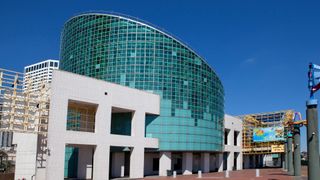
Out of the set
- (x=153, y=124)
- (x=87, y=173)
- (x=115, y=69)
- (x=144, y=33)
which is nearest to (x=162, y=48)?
(x=144, y=33)

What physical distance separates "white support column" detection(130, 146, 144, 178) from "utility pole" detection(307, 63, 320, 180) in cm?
3343

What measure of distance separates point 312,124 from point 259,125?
79.1 meters

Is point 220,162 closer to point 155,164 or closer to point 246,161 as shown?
point 155,164

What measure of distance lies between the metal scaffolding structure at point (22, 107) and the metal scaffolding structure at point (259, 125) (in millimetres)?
62095

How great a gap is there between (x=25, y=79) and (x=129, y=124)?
17.3 m

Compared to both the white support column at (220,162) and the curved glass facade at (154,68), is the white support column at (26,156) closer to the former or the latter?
the curved glass facade at (154,68)

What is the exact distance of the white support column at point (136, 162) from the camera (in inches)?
1966

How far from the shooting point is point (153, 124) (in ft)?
182

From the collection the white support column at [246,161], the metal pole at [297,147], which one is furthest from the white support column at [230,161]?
the metal pole at [297,147]

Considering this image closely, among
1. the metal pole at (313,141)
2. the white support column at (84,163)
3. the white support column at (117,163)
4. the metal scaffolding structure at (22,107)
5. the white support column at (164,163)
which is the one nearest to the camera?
the metal pole at (313,141)

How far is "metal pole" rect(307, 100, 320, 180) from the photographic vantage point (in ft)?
60.6

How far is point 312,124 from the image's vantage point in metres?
18.9

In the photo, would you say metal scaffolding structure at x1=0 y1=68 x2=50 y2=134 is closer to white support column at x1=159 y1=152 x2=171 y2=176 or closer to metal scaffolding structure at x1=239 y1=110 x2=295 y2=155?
white support column at x1=159 y1=152 x2=171 y2=176

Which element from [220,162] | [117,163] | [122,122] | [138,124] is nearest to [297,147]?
[138,124]
